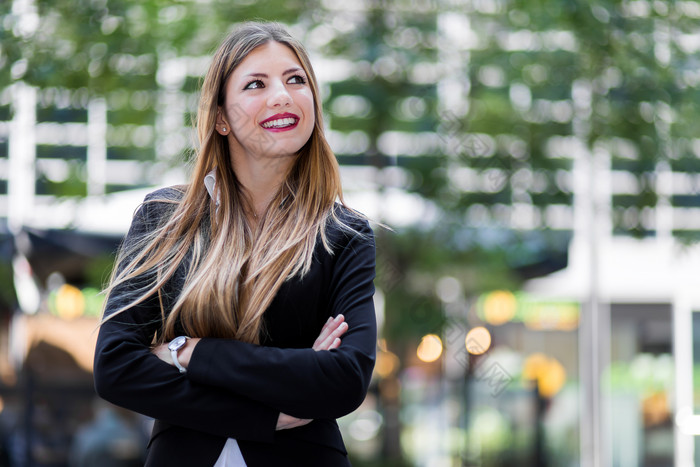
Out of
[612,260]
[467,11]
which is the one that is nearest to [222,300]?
[467,11]

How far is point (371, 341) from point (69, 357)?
5.83 m

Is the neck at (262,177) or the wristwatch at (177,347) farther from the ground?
the neck at (262,177)

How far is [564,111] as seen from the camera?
5113mm

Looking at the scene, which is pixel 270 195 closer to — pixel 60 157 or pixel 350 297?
pixel 350 297

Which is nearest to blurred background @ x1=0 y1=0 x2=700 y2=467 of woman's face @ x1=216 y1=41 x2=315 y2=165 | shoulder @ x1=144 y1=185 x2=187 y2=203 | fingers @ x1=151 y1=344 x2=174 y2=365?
shoulder @ x1=144 y1=185 x2=187 y2=203

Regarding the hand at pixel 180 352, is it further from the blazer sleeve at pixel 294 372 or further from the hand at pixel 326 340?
the hand at pixel 326 340

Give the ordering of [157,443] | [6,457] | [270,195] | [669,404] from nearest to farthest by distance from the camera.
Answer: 1. [157,443]
2. [270,195]
3. [6,457]
4. [669,404]

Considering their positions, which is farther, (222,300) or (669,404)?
(669,404)

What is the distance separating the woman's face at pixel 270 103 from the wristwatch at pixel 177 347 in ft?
1.34

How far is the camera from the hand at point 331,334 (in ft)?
5.06

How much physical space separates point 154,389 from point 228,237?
32cm

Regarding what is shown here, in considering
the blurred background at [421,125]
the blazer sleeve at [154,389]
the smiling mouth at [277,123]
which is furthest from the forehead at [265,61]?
the blurred background at [421,125]

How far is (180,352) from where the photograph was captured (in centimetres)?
153

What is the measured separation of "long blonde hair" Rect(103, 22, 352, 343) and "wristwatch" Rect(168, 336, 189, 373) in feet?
0.14
